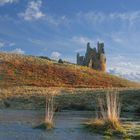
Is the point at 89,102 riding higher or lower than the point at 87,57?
lower

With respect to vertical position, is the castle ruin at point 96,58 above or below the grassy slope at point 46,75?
above

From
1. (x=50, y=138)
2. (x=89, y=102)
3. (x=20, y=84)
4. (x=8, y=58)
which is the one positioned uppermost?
(x=8, y=58)

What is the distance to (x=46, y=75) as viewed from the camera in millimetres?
112812

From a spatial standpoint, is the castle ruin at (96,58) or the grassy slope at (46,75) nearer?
the grassy slope at (46,75)

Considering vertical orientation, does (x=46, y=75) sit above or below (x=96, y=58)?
below

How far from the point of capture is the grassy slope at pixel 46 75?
102619mm

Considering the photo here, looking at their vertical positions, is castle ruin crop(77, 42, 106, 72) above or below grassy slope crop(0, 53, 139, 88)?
above

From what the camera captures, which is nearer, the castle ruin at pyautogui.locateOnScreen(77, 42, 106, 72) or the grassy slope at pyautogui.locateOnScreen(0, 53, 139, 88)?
the grassy slope at pyautogui.locateOnScreen(0, 53, 139, 88)

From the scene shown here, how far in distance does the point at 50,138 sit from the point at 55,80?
86.0 metres

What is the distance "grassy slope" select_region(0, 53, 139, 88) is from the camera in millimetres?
102619

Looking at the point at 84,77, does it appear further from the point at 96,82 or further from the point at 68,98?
the point at 68,98

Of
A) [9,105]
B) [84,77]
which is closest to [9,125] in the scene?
[9,105]

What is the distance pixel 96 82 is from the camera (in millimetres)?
112375

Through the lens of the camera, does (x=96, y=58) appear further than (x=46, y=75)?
Yes
